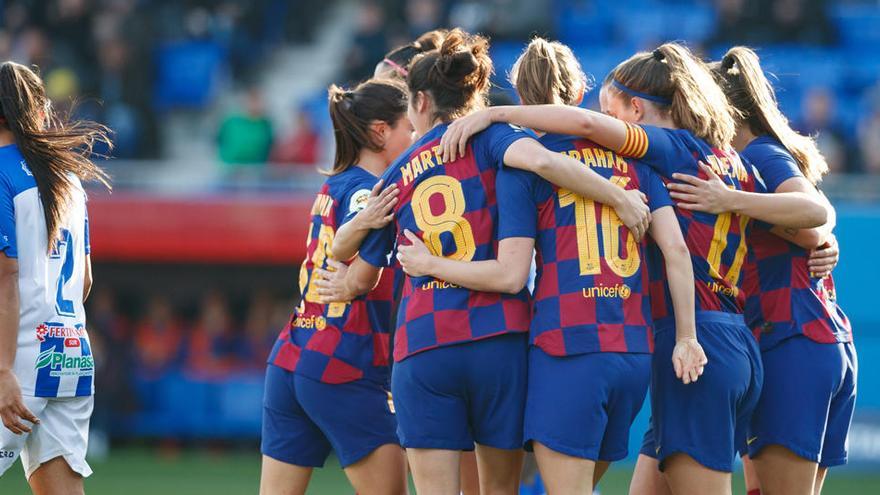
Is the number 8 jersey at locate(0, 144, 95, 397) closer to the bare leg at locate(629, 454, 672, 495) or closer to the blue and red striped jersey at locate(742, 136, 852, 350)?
the bare leg at locate(629, 454, 672, 495)

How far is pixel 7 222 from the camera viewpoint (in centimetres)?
471

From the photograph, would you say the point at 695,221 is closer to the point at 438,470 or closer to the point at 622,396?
the point at 622,396

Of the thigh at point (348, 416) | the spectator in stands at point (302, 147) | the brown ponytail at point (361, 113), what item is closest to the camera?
the thigh at point (348, 416)

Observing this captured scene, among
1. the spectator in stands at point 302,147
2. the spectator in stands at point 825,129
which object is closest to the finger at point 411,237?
the spectator in stands at point 302,147

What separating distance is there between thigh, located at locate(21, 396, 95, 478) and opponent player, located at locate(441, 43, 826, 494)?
185 centimetres

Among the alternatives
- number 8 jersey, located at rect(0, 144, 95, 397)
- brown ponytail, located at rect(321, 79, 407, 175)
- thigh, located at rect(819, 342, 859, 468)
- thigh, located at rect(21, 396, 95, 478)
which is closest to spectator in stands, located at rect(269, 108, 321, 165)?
brown ponytail, located at rect(321, 79, 407, 175)

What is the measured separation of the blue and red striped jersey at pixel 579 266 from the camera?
4.27 meters

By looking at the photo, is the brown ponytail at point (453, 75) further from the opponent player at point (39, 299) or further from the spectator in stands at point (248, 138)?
the spectator in stands at point (248, 138)

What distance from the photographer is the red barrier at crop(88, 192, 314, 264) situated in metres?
11.9

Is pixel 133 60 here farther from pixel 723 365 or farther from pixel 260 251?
pixel 723 365

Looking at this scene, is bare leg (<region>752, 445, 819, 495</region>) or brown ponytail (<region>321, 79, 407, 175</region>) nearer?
bare leg (<region>752, 445, 819, 495</region>)

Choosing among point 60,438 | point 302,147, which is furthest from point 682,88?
point 302,147

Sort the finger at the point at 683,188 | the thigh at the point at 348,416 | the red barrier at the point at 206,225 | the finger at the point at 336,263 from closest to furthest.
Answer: the finger at the point at 683,188 → the finger at the point at 336,263 → the thigh at the point at 348,416 → the red barrier at the point at 206,225

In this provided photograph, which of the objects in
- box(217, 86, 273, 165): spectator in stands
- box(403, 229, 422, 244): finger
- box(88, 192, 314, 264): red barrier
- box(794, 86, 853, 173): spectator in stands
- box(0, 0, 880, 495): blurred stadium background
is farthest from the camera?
box(217, 86, 273, 165): spectator in stands
